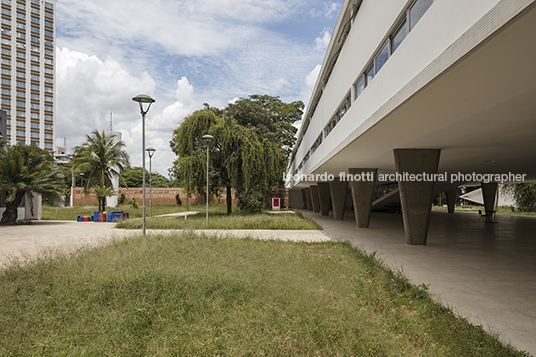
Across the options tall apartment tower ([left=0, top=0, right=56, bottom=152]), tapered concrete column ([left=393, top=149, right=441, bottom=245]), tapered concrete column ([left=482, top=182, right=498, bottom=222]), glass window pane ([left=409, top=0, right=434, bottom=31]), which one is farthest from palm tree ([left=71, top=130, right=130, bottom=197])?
tall apartment tower ([left=0, top=0, right=56, bottom=152])

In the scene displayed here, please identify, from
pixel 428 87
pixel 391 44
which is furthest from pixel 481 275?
pixel 391 44

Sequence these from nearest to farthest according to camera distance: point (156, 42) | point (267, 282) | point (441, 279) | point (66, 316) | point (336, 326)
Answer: point (336, 326) → point (66, 316) → point (267, 282) → point (441, 279) → point (156, 42)

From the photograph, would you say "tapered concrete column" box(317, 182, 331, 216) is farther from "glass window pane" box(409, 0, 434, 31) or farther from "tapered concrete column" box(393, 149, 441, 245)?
"glass window pane" box(409, 0, 434, 31)

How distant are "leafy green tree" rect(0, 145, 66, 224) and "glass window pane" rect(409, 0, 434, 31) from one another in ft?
68.5

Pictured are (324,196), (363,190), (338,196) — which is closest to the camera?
(363,190)

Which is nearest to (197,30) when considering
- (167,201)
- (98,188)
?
(98,188)

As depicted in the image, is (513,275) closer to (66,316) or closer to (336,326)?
(336,326)

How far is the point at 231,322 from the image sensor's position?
13.8 ft

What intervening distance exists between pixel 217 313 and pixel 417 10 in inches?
269

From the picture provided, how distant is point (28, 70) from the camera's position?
7444cm

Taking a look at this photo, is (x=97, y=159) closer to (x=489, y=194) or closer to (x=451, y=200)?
(x=489, y=194)

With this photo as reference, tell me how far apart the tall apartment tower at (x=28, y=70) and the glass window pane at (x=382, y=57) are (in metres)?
80.1

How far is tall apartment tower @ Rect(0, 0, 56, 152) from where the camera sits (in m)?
72.0

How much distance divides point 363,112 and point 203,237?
6.50 metres
